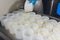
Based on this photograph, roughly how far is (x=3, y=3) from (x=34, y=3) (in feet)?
1.02

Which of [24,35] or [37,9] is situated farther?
[37,9]

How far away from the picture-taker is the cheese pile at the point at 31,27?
96cm

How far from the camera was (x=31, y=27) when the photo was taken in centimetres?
104

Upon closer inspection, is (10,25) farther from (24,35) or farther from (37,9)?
(37,9)

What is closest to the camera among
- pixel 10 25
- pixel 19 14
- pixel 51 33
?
pixel 51 33

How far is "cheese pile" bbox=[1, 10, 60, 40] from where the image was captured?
37.8 inches

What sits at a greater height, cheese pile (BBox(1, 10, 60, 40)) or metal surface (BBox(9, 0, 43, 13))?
metal surface (BBox(9, 0, 43, 13))

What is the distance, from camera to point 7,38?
1.03 meters

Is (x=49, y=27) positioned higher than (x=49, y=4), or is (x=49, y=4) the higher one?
(x=49, y=4)

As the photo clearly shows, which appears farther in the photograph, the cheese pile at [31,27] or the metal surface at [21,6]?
the metal surface at [21,6]

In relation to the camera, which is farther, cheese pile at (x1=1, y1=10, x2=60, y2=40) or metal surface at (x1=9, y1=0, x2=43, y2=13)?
metal surface at (x1=9, y1=0, x2=43, y2=13)

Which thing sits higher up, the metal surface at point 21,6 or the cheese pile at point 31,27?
the metal surface at point 21,6

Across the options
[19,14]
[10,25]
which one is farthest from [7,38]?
[19,14]

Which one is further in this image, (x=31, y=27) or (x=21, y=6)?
(x=21, y=6)
